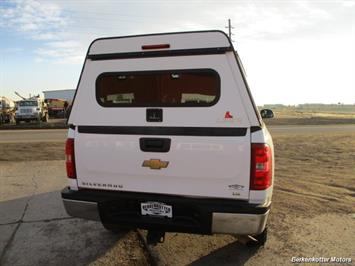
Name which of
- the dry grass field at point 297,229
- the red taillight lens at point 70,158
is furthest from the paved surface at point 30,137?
the red taillight lens at point 70,158

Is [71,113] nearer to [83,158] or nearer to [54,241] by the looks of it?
[83,158]

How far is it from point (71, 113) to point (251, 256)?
2.61 meters

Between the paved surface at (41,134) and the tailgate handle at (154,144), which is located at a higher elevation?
the tailgate handle at (154,144)

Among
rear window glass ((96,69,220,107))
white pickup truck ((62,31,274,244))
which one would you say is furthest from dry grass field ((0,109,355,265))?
rear window glass ((96,69,220,107))

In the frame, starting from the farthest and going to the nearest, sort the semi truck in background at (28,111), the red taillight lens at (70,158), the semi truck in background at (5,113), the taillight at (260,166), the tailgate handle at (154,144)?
the semi truck in background at (5,113), the semi truck in background at (28,111), the red taillight lens at (70,158), the tailgate handle at (154,144), the taillight at (260,166)

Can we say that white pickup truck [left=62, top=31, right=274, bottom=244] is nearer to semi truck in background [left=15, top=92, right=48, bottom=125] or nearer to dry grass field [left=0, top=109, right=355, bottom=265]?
dry grass field [left=0, top=109, right=355, bottom=265]

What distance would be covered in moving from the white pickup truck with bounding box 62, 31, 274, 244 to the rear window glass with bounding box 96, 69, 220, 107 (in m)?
0.01

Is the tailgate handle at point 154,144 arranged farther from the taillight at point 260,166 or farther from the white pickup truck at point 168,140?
the taillight at point 260,166

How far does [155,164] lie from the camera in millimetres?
4027

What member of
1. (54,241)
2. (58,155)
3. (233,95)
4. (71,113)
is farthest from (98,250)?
(58,155)

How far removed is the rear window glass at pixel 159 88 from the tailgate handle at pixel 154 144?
359 mm

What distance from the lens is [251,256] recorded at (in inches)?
185

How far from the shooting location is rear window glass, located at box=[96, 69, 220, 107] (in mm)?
3963

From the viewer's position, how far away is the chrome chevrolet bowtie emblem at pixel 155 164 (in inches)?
157
